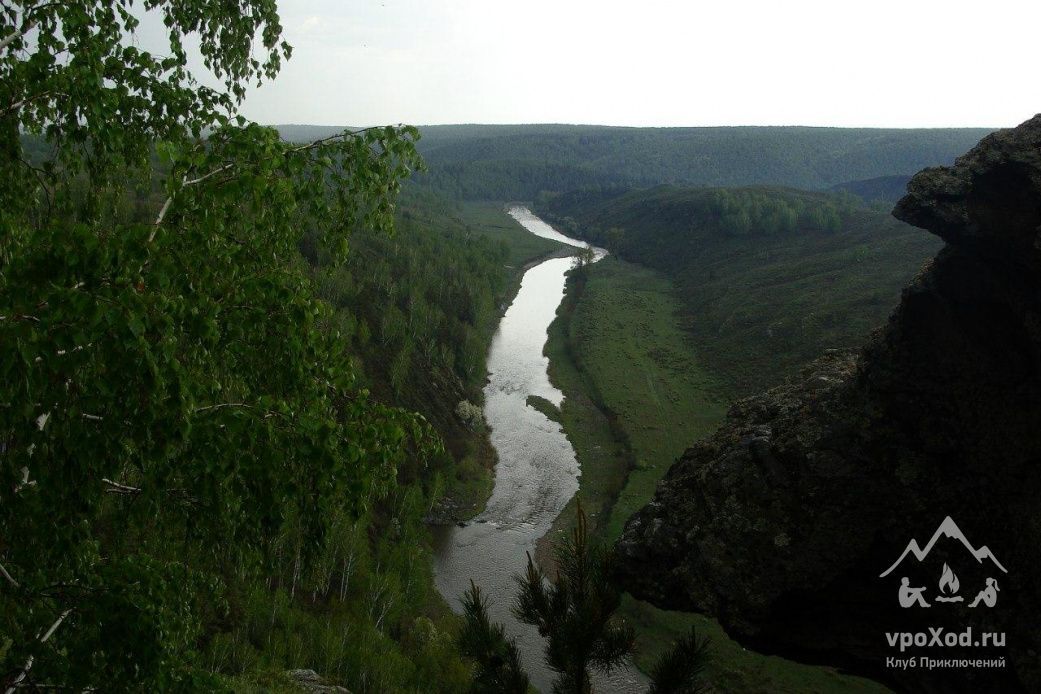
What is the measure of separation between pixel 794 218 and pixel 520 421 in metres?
97.8

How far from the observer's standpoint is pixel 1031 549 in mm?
13391

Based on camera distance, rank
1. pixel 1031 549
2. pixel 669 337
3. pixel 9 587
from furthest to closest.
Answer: pixel 669 337
pixel 1031 549
pixel 9 587

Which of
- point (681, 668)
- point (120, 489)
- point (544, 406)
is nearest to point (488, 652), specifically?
point (681, 668)

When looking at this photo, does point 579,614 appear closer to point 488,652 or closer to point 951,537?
point 488,652

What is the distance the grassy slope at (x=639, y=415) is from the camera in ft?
97.1

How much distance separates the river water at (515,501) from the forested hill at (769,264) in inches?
865

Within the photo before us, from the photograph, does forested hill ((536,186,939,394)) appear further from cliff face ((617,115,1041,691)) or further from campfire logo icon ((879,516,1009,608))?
campfire logo icon ((879,516,1009,608))

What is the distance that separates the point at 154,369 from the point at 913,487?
16.7 m

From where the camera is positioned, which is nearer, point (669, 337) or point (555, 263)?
point (669, 337)

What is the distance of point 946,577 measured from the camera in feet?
47.8

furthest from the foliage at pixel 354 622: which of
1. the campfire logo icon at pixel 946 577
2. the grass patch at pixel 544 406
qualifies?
the grass patch at pixel 544 406

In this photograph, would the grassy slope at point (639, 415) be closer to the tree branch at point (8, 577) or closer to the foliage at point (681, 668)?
the foliage at point (681, 668)

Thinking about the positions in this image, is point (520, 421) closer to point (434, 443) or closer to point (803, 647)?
point (803, 647)

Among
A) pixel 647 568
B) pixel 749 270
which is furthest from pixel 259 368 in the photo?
pixel 749 270
